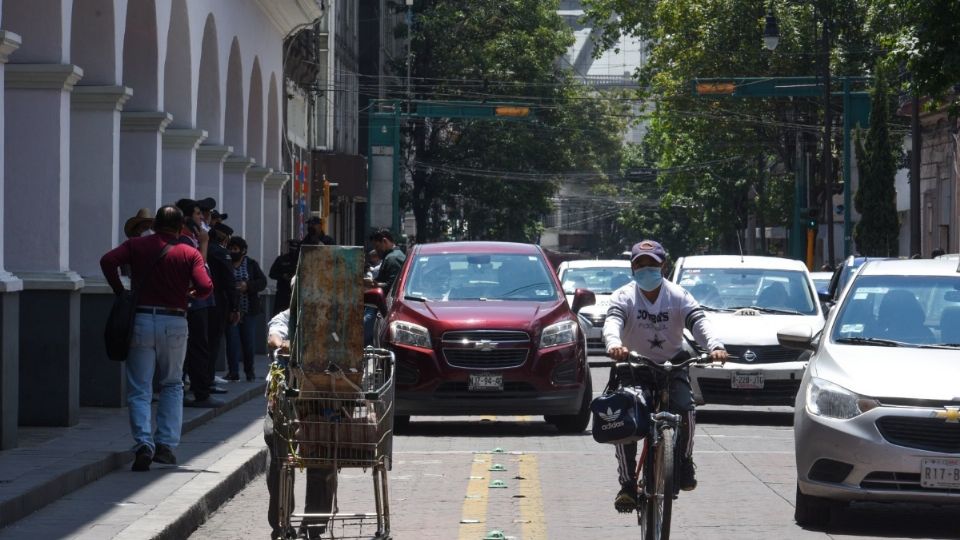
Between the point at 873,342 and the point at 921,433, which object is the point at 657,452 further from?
the point at 873,342

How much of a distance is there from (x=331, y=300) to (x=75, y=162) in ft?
28.3

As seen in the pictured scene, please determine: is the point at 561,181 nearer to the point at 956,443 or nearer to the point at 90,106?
the point at 90,106

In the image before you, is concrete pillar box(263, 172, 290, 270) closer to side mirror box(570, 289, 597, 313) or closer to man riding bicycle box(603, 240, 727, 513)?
side mirror box(570, 289, 597, 313)

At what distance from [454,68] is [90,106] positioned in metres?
54.1

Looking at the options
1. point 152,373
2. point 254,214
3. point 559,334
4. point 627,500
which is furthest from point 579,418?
point 254,214

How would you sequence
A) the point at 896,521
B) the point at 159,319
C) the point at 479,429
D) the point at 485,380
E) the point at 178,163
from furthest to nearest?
the point at 178,163 → the point at 479,429 → the point at 485,380 → the point at 159,319 → the point at 896,521

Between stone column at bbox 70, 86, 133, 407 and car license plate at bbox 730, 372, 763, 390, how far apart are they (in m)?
5.86

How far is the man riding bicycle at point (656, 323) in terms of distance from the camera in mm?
9312

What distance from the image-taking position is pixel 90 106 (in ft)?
53.1

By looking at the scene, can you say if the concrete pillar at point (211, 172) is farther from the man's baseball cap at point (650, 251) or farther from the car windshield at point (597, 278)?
the man's baseball cap at point (650, 251)

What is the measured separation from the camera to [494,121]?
68688 millimetres

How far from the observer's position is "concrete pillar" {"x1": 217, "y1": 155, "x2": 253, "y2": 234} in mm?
26734

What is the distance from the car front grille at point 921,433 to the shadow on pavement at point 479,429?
688 cm

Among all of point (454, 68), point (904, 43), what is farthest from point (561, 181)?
point (904, 43)
